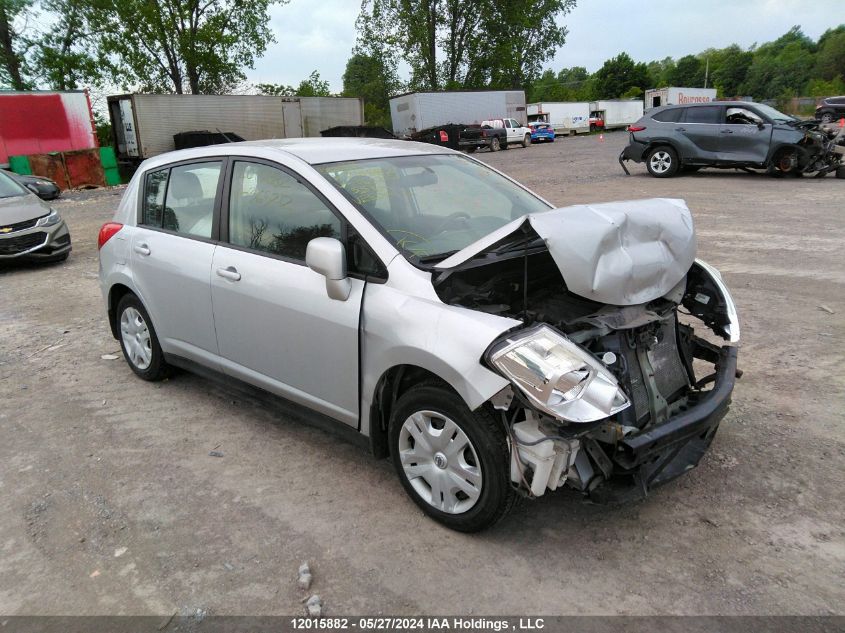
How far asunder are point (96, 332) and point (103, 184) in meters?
20.1

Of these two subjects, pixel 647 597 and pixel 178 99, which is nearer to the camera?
pixel 647 597

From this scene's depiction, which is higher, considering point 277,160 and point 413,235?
point 277,160

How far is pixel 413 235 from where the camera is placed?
3.32m

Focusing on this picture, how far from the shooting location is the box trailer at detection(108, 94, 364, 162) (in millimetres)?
24516

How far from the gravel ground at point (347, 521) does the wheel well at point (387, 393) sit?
309 mm

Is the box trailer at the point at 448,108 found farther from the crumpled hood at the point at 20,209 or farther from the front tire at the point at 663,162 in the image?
the crumpled hood at the point at 20,209

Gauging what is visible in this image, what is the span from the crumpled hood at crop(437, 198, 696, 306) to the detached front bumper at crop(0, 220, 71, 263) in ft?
28.3

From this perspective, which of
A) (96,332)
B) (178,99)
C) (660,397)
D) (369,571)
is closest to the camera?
(369,571)

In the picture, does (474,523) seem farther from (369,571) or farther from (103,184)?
(103,184)

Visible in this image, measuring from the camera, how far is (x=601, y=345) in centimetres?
290

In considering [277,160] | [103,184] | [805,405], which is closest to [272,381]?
[277,160]

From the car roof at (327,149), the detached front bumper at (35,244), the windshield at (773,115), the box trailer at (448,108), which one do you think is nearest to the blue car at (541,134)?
the box trailer at (448,108)

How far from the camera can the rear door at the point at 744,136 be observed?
45.8 feet

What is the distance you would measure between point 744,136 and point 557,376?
14145 millimetres
